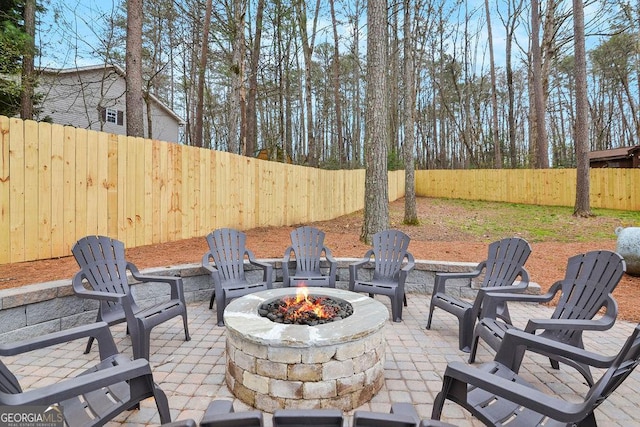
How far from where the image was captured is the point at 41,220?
12.9 feet

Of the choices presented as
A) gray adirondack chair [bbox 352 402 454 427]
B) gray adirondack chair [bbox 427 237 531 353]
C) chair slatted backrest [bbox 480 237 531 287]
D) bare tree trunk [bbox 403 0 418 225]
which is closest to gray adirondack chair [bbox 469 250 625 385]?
gray adirondack chair [bbox 427 237 531 353]

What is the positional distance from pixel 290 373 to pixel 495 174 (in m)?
17.0

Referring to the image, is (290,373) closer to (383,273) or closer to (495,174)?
(383,273)

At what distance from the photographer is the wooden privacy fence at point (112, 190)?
12.4 ft

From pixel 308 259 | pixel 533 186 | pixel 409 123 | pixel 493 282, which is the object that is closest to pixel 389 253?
pixel 308 259

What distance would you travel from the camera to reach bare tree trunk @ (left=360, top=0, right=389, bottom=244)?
18.9 feet

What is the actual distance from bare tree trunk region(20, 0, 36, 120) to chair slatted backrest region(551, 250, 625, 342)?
1024 cm

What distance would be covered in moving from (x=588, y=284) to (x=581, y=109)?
974 centimetres

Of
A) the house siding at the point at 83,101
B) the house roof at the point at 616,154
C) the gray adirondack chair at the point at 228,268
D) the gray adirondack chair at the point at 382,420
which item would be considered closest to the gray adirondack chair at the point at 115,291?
the gray adirondack chair at the point at 228,268

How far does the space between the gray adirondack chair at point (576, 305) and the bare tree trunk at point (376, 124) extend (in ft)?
10.5

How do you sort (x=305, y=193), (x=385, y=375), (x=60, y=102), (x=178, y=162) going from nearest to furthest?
(x=385, y=375) → (x=178, y=162) → (x=305, y=193) → (x=60, y=102)

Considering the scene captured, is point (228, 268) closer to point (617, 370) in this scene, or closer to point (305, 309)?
point (305, 309)

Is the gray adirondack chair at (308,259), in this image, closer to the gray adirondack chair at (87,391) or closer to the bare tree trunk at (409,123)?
the gray adirondack chair at (87,391)

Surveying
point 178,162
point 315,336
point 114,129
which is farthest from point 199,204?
point 114,129
